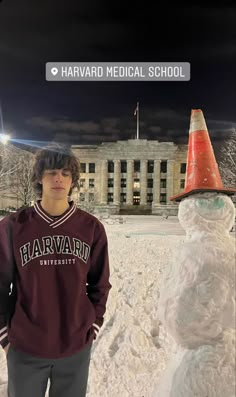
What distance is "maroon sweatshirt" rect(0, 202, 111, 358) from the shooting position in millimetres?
918

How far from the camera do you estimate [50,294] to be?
3.05 feet

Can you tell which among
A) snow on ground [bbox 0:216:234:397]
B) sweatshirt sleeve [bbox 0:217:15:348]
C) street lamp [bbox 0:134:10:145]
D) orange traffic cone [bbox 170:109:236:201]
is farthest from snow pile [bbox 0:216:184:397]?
street lamp [bbox 0:134:10:145]

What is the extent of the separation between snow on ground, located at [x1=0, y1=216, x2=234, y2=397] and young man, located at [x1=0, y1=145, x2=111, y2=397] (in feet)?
0.77

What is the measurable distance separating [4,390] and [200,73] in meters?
1.40

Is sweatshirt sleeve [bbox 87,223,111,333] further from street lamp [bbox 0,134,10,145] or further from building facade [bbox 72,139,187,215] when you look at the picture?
street lamp [bbox 0,134,10,145]

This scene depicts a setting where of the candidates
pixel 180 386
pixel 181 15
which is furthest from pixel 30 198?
pixel 181 15

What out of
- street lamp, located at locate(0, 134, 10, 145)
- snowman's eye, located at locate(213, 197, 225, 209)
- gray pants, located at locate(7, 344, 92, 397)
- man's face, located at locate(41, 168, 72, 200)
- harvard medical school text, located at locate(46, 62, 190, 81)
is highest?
harvard medical school text, located at locate(46, 62, 190, 81)

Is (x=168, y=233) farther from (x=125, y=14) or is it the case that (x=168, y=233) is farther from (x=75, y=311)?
(x=125, y=14)

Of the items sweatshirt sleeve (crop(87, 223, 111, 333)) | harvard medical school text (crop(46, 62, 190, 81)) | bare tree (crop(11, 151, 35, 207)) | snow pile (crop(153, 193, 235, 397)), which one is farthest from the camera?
harvard medical school text (crop(46, 62, 190, 81))

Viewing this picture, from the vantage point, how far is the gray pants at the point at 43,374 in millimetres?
913

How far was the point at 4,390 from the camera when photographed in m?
1.16

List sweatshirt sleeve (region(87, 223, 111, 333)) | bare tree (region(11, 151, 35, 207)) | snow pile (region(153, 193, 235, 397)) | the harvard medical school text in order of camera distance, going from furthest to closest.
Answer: the harvard medical school text
bare tree (region(11, 151, 35, 207))
sweatshirt sleeve (region(87, 223, 111, 333))
snow pile (region(153, 193, 235, 397))

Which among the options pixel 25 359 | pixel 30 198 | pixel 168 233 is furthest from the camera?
pixel 168 233

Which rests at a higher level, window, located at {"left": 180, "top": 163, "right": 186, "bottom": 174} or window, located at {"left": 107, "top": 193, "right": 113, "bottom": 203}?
window, located at {"left": 180, "top": 163, "right": 186, "bottom": 174}
